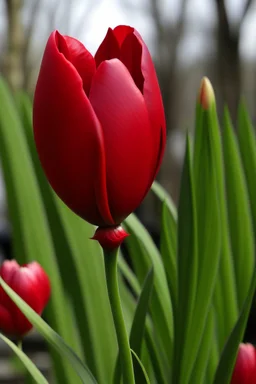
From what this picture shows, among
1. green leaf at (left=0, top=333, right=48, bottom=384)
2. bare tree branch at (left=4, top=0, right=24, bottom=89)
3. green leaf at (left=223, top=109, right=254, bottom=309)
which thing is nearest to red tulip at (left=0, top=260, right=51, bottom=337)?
green leaf at (left=0, top=333, right=48, bottom=384)

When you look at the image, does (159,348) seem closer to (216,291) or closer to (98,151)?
(216,291)

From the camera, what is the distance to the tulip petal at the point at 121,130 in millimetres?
250

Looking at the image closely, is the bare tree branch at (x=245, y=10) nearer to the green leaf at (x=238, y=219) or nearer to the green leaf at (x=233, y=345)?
the green leaf at (x=238, y=219)

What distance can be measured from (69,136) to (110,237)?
0.05 m

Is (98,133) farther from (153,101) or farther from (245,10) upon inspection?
(245,10)

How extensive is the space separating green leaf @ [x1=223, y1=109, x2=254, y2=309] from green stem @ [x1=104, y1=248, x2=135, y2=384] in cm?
23

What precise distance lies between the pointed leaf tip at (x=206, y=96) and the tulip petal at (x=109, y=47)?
10 cm

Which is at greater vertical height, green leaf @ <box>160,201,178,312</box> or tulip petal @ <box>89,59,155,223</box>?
tulip petal @ <box>89,59,155,223</box>

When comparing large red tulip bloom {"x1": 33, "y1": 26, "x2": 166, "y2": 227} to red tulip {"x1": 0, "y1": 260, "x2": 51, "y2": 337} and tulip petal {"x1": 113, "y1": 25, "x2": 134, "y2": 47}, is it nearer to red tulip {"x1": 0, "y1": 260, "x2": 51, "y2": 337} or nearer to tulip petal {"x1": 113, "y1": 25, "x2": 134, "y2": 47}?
tulip petal {"x1": 113, "y1": 25, "x2": 134, "y2": 47}

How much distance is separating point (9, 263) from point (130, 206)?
20 centimetres

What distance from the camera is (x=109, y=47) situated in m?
0.28

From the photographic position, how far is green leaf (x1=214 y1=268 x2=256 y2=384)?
31 centimetres

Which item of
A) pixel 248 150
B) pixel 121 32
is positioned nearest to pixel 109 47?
pixel 121 32

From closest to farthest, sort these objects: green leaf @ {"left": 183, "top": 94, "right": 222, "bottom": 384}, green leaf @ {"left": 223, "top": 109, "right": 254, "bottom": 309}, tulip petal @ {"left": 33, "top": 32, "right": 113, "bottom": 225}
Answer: tulip petal @ {"left": 33, "top": 32, "right": 113, "bottom": 225}, green leaf @ {"left": 183, "top": 94, "right": 222, "bottom": 384}, green leaf @ {"left": 223, "top": 109, "right": 254, "bottom": 309}
